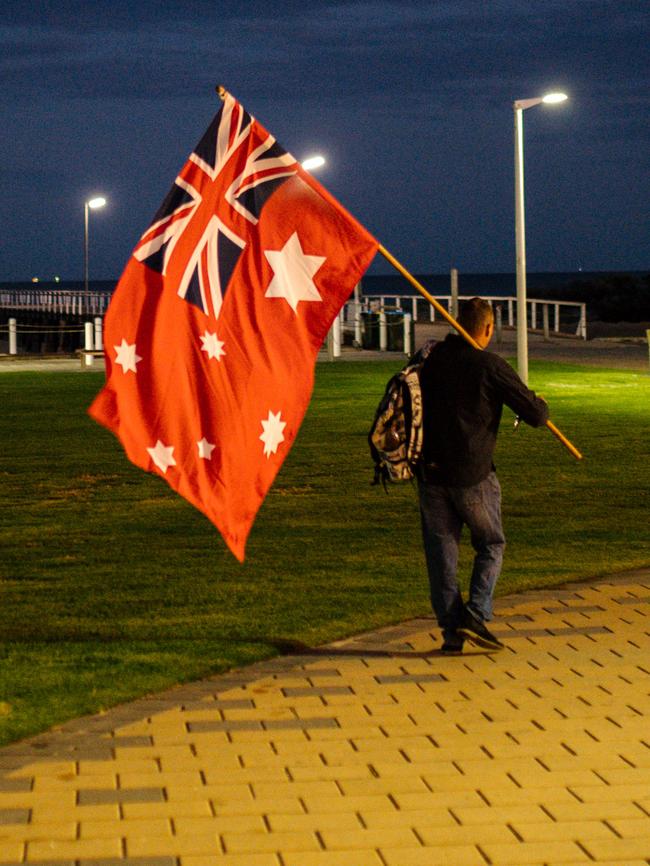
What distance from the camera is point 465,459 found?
7.39 meters

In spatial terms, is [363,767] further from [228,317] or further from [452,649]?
[228,317]

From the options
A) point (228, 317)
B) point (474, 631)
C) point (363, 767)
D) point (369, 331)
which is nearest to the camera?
point (363, 767)

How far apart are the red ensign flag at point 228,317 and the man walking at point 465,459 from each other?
542mm

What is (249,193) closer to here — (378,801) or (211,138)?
(211,138)

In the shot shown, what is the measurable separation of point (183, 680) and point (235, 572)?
3.07m

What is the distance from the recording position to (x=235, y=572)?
1029 centimetres

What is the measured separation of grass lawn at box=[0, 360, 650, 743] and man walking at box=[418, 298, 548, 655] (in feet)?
2.84

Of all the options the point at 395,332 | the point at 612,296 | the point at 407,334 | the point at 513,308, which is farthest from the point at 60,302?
the point at 407,334

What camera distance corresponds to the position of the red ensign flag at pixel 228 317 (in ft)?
23.2

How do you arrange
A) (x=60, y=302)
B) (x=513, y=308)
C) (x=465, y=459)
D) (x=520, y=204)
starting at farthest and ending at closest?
(x=60, y=302)
(x=513, y=308)
(x=520, y=204)
(x=465, y=459)

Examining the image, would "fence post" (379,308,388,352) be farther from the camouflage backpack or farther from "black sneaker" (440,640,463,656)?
the camouflage backpack

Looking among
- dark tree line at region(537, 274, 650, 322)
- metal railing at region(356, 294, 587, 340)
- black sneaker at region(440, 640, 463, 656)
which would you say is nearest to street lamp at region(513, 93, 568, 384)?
metal railing at region(356, 294, 587, 340)

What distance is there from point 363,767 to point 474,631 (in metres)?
1.81

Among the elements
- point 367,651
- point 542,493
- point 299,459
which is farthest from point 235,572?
point 299,459
